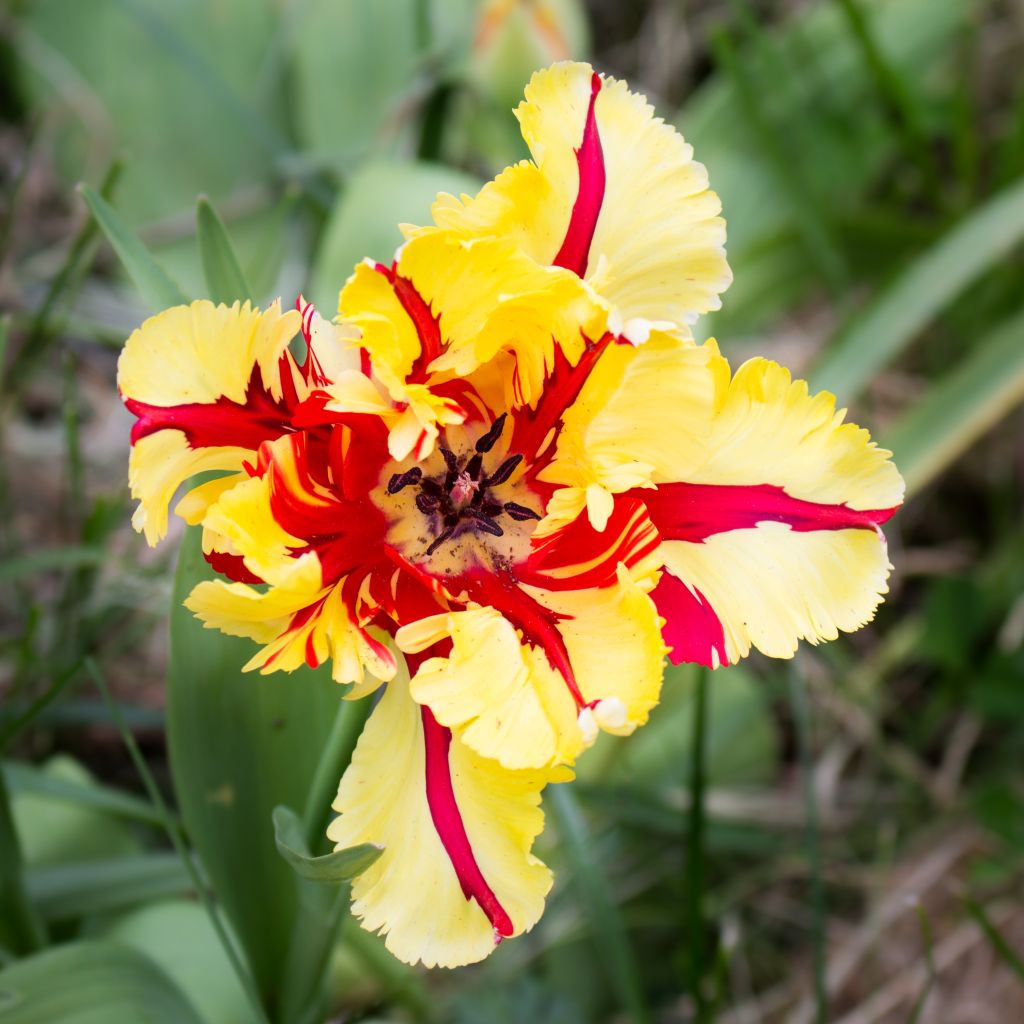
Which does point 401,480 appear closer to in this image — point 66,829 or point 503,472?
point 503,472

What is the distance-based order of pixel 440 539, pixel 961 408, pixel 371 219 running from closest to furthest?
pixel 440 539, pixel 371 219, pixel 961 408

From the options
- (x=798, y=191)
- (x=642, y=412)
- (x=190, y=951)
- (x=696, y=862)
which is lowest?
(x=190, y=951)

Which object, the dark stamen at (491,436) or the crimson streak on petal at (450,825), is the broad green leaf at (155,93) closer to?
the dark stamen at (491,436)

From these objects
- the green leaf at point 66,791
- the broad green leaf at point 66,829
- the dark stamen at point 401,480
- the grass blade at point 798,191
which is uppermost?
the grass blade at point 798,191

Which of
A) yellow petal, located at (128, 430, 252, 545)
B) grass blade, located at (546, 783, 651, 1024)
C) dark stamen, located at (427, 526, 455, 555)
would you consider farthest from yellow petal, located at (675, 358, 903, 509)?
grass blade, located at (546, 783, 651, 1024)

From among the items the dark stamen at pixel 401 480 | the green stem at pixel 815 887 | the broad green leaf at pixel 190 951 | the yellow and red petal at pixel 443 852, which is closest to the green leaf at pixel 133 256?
the dark stamen at pixel 401 480

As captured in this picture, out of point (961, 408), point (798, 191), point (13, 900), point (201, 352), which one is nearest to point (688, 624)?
point (201, 352)

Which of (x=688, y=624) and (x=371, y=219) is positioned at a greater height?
(x=371, y=219)
